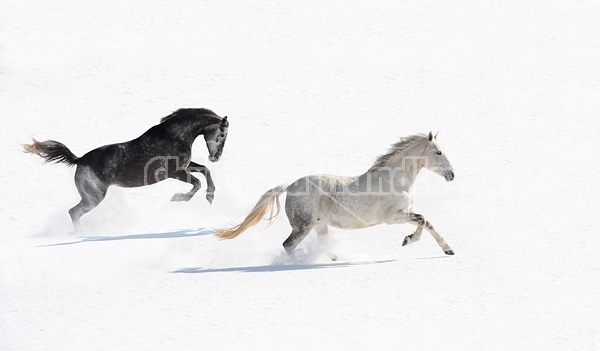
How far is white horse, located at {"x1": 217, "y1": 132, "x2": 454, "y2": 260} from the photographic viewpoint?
14.2m

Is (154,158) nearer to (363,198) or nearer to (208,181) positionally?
(208,181)

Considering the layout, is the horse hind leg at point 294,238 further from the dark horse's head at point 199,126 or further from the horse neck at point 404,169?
the dark horse's head at point 199,126

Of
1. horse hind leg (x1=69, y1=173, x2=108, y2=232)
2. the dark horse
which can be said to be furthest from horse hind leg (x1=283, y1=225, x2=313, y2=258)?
horse hind leg (x1=69, y1=173, x2=108, y2=232)

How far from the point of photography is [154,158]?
680 inches

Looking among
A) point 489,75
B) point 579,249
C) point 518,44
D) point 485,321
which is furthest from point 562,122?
point 485,321

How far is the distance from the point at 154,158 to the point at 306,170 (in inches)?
129

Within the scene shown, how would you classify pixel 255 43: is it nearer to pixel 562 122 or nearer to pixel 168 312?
pixel 562 122

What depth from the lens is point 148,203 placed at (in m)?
18.4

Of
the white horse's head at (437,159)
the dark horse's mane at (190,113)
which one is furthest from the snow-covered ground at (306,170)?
the dark horse's mane at (190,113)

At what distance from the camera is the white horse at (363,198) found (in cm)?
1420

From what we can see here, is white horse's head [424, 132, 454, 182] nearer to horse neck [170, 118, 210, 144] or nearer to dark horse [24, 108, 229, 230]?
dark horse [24, 108, 229, 230]

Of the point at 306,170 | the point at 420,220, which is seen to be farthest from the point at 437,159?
the point at 306,170

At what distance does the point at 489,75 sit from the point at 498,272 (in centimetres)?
1102

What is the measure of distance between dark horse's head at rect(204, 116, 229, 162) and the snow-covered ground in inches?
43.4
